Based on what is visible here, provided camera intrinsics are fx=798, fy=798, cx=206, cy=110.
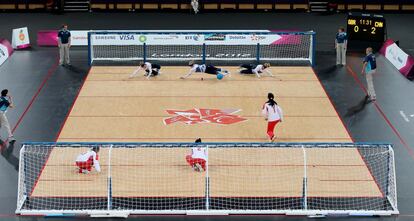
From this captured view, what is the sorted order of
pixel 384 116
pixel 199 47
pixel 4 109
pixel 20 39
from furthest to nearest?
pixel 20 39 → pixel 199 47 → pixel 384 116 → pixel 4 109

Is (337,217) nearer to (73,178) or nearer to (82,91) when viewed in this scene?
(73,178)

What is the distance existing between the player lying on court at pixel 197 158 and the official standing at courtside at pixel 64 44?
15.4 metres

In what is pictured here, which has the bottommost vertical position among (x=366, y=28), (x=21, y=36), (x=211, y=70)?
(x=211, y=70)

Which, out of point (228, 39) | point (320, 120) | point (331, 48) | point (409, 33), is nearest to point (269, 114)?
point (320, 120)

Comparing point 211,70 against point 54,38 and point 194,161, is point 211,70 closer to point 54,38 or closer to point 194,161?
point 54,38

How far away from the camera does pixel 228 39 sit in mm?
41875

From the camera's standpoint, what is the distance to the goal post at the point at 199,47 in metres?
41.2

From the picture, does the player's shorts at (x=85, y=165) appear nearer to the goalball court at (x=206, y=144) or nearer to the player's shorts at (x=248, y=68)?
the goalball court at (x=206, y=144)

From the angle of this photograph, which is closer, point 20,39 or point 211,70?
point 211,70

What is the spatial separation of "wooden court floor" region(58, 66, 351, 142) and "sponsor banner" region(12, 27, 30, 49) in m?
5.81

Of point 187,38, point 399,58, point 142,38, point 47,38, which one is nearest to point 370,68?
point 399,58

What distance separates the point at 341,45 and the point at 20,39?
17170mm

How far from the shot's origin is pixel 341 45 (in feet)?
130

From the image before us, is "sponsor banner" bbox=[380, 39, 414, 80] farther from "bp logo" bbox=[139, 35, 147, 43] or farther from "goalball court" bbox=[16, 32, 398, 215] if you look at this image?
"bp logo" bbox=[139, 35, 147, 43]
